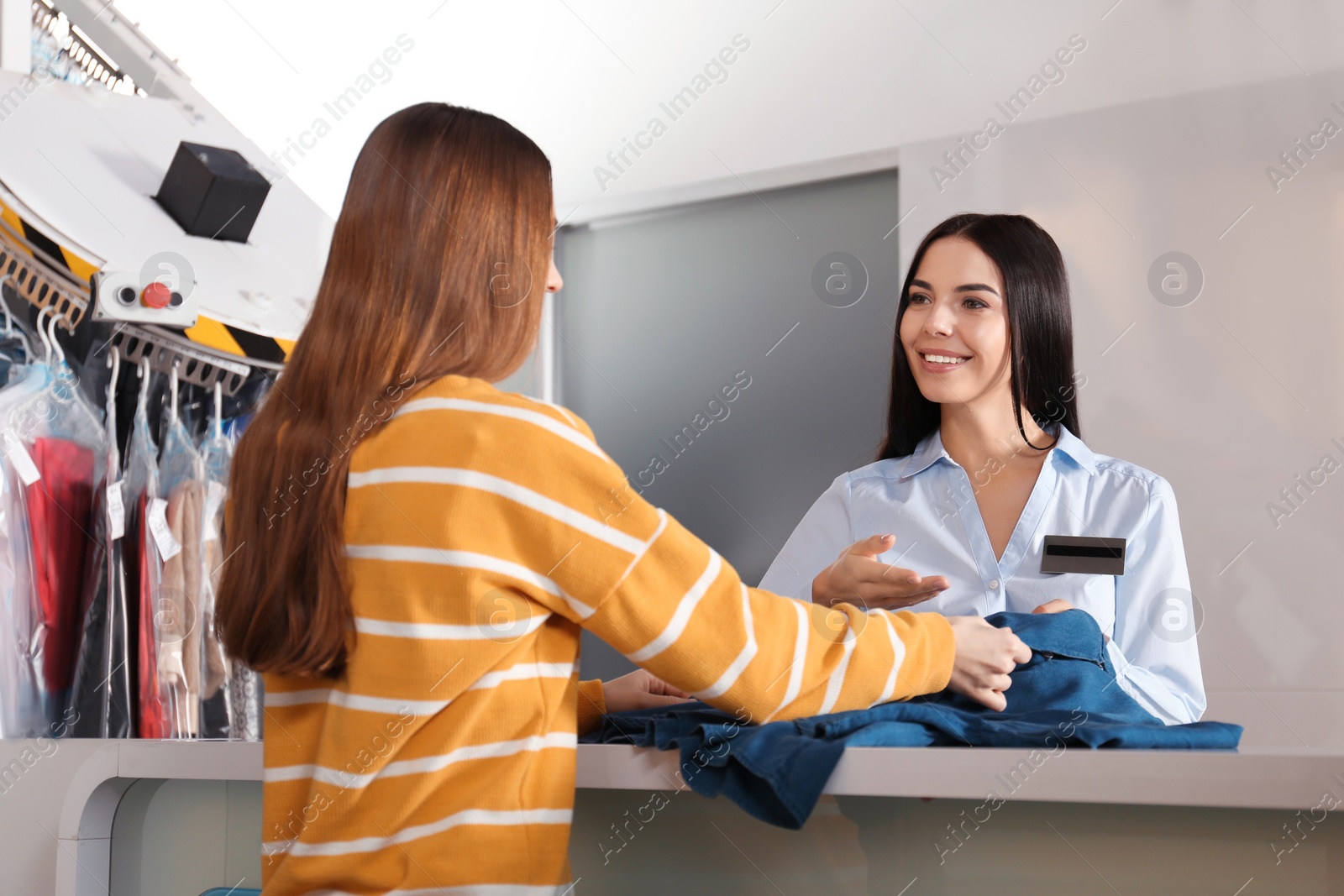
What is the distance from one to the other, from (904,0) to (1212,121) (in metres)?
0.73

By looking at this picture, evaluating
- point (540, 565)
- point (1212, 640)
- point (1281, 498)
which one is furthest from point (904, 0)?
point (540, 565)

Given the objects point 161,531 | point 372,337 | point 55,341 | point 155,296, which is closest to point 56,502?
point 161,531

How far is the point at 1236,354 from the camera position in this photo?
1.83m

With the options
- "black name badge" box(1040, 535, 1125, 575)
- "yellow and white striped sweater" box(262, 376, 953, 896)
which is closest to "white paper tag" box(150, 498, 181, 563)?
"yellow and white striped sweater" box(262, 376, 953, 896)

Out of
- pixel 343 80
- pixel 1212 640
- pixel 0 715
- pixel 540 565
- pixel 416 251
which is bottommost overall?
→ pixel 0 715

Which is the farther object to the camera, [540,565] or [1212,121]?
[1212,121]

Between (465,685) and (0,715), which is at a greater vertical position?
(465,685)

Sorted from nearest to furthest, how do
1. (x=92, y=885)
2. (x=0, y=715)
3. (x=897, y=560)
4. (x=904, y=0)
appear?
(x=92, y=885)
(x=897, y=560)
(x=0, y=715)
(x=904, y=0)

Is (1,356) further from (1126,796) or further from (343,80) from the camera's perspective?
(1126,796)

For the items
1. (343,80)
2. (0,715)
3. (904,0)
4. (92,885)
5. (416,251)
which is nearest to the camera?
(416,251)

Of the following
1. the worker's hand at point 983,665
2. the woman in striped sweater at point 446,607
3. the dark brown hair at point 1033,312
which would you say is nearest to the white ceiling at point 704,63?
the dark brown hair at point 1033,312

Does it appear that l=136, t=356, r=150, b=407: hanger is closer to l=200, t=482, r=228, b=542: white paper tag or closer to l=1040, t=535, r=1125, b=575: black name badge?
l=200, t=482, r=228, b=542: white paper tag

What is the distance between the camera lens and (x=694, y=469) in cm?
238

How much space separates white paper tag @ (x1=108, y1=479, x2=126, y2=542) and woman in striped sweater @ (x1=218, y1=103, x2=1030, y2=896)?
43.2 inches
